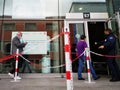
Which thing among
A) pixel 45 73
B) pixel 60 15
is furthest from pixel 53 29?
pixel 45 73

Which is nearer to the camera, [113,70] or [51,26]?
[113,70]

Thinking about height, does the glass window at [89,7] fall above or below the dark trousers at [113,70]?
above

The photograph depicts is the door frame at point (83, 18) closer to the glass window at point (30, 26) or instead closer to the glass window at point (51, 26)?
the glass window at point (51, 26)

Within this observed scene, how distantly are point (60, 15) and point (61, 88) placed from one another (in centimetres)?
455

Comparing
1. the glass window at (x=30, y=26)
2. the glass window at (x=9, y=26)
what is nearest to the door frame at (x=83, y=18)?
the glass window at (x=30, y=26)

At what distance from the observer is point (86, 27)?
9633mm

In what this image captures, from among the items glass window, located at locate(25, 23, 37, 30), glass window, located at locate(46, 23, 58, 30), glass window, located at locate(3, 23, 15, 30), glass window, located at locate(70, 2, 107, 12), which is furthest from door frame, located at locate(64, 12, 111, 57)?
glass window, located at locate(3, 23, 15, 30)

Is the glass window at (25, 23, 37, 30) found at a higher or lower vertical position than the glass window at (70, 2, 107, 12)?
lower

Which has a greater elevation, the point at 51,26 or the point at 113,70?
the point at 51,26

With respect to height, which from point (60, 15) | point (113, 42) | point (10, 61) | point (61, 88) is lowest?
point (61, 88)

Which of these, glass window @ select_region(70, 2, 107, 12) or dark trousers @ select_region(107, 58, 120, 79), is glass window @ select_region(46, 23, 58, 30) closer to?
glass window @ select_region(70, 2, 107, 12)

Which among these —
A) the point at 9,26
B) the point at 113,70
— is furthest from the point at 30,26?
the point at 113,70

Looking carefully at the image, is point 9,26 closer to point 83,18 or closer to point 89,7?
point 83,18

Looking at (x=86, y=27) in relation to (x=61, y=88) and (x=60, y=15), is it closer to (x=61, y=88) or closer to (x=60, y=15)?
(x=60, y=15)
